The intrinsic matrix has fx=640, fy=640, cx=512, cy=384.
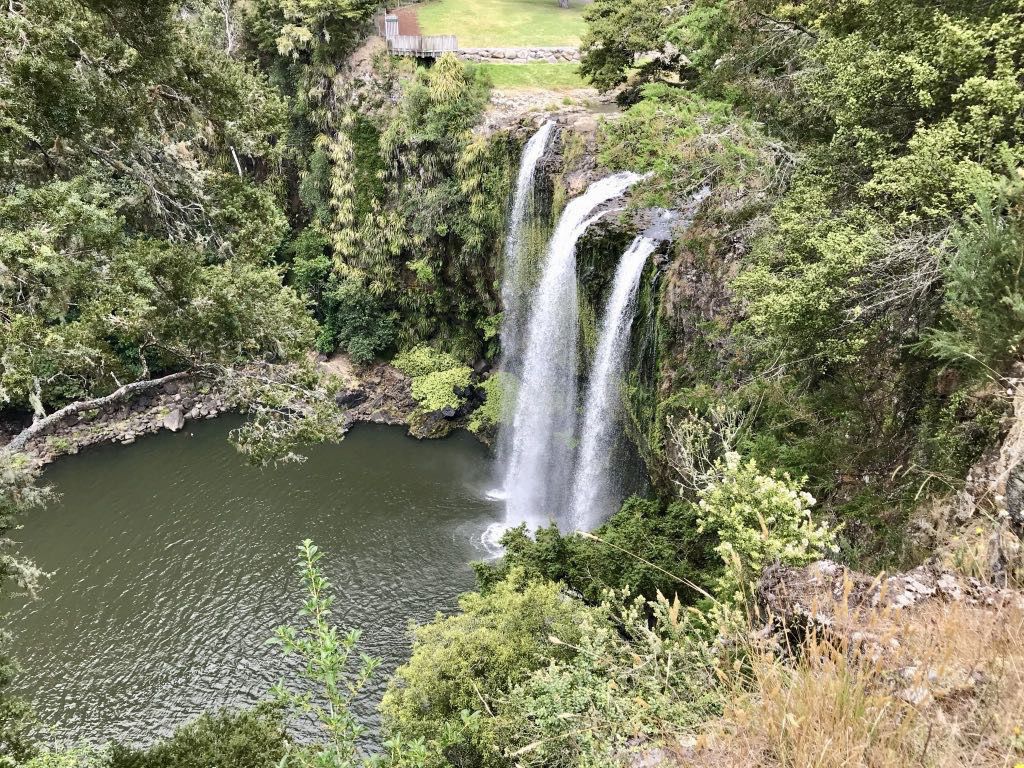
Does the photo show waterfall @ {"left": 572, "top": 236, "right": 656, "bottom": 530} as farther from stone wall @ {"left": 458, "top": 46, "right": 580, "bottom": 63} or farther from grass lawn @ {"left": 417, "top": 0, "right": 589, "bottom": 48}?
grass lawn @ {"left": 417, "top": 0, "right": 589, "bottom": 48}

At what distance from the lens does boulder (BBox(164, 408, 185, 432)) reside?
72.7 ft

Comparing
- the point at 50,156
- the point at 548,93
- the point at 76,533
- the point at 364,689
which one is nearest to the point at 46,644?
the point at 76,533

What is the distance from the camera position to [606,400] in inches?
581

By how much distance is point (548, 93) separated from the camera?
71.1ft

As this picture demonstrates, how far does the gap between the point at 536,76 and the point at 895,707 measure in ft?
77.7

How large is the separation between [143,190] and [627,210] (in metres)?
9.42

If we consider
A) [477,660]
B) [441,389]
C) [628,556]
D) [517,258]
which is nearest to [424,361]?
[441,389]

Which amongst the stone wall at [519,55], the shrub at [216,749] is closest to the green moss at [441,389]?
the stone wall at [519,55]

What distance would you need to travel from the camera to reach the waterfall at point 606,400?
1338 centimetres

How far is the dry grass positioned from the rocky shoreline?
1984 cm

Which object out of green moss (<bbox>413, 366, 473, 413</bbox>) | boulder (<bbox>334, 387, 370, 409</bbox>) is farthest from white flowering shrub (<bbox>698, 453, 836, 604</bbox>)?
boulder (<bbox>334, 387, 370, 409</bbox>)

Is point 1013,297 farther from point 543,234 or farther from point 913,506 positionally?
point 543,234

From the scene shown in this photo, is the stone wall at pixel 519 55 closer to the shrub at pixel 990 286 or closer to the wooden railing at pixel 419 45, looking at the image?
the wooden railing at pixel 419 45

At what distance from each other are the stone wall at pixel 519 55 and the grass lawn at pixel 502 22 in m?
0.91
